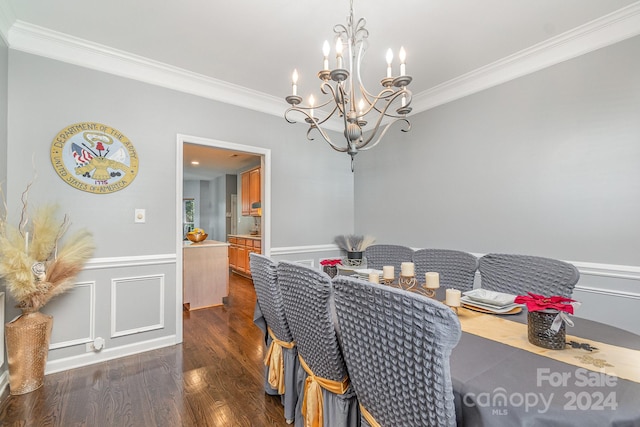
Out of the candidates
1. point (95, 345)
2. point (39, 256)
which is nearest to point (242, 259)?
point (95, 345)

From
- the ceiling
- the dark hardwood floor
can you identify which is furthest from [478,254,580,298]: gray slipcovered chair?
the ceiling

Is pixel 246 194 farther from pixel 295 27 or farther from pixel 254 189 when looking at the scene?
pixel 295 27

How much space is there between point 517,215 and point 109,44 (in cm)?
391

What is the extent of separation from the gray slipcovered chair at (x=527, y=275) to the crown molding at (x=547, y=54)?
6.08 feet

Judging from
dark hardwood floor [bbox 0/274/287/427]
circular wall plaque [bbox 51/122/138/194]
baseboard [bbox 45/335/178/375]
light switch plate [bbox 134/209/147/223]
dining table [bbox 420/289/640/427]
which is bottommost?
dark hardwood floor [bbox 0/274/287/427]

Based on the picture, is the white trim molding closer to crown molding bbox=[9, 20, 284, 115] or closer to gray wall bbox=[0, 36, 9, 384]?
gray wall bbox=[0, 36, 9, 384]

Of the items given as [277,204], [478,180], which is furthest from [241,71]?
[478,180]

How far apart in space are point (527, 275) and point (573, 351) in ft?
2.67

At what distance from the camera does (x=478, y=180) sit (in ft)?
A: 9.49

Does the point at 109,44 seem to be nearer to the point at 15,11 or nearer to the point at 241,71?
the point at 15,11

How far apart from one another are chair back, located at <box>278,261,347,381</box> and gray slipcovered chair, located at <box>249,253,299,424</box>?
0.13 m

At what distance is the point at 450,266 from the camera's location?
6.97ft

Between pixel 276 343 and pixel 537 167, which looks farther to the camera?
pixel 537 167

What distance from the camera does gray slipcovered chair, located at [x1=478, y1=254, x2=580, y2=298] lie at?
1.53m
